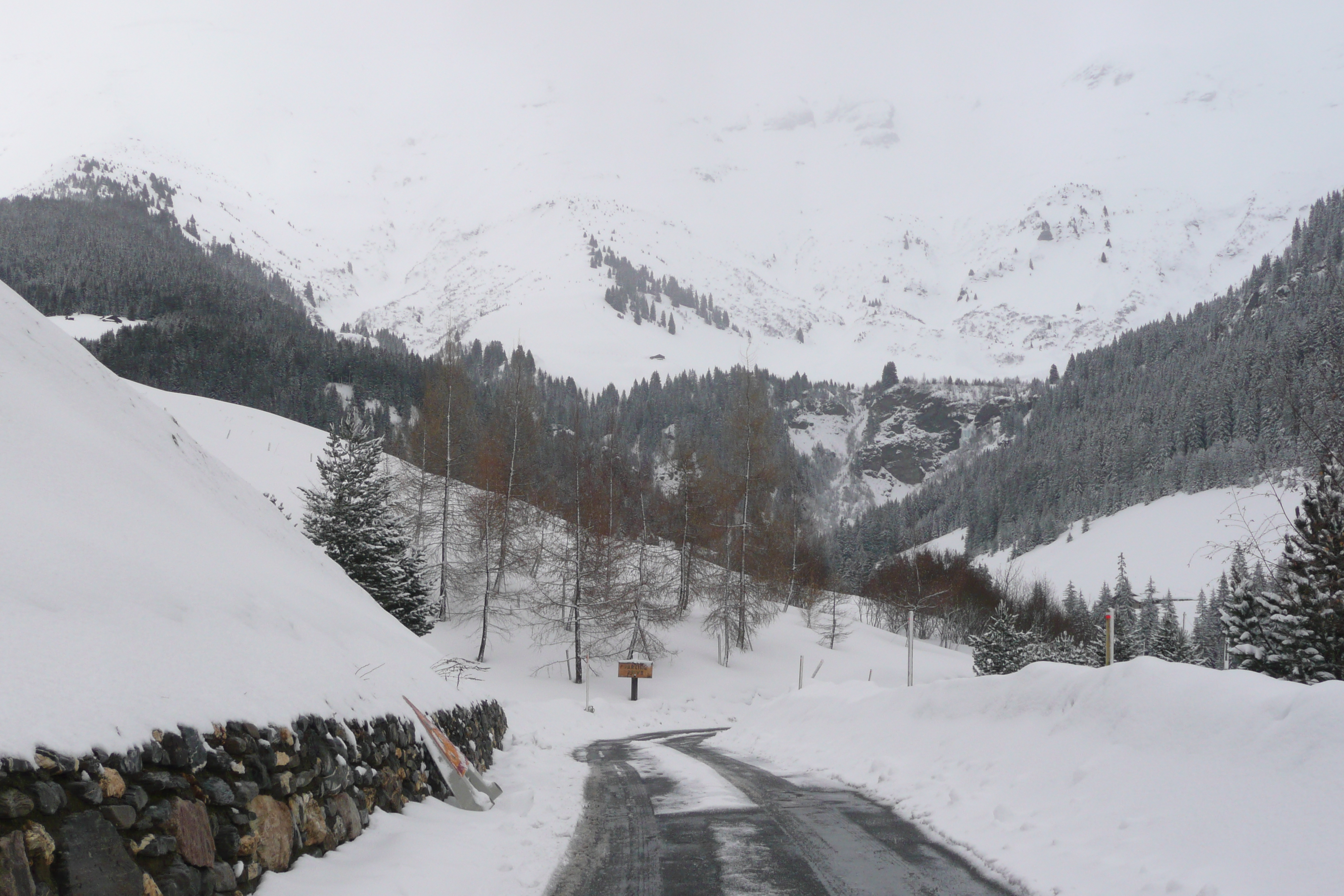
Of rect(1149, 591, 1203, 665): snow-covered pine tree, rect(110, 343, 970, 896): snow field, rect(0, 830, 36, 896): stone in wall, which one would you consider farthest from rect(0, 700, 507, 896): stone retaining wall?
rect(1149, 591, 1203, 665): snow-covered pine tree

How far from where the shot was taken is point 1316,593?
19.1 m

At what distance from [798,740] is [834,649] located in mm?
29071

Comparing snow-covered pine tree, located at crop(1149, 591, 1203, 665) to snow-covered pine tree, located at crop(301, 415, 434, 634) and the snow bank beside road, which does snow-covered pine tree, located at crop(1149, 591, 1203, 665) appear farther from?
the snow bank beside road

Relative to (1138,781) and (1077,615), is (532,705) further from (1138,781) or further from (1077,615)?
(1077,615)

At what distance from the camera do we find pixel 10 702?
139 inches

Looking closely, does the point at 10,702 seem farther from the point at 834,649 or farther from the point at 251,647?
the point at 834,649

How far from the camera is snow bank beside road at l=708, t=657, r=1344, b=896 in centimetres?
495

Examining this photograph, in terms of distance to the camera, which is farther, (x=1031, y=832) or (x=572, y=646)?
(x=572, y=646)

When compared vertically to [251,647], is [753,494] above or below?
above

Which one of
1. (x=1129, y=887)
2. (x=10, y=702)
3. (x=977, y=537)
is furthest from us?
(x=977, y=537)

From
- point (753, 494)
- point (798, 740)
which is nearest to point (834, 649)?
point (753, 494)

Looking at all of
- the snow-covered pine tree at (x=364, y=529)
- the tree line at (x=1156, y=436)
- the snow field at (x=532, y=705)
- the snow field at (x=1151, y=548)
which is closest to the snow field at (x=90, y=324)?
the snow field at (x=532, y=705)

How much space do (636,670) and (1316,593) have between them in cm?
2041

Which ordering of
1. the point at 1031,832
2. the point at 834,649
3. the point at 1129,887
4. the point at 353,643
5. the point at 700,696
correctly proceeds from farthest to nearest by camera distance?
the point at 834,649 < the point at 700,696 < the point at 353,643 < the point at 1031,832 < the point at 1129,887
